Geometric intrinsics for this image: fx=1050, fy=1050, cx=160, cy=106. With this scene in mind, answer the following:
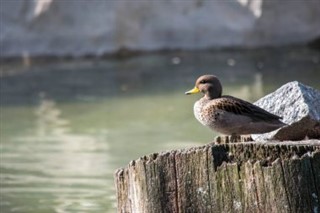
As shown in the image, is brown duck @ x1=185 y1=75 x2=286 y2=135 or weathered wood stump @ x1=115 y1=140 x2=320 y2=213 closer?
weathered wood stump @ x1=115 y1=140 x2=320 y2=213

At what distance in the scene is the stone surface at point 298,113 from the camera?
11.6 feet

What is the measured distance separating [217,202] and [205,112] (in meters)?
0.81

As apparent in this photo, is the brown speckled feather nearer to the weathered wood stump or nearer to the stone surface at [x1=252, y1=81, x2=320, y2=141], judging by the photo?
the stone surface at [x1=252, y1=81, x2=320, y2=141]

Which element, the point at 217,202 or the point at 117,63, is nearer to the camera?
A: the point at 217,202

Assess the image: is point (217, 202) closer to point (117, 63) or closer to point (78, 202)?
point (78, 202)

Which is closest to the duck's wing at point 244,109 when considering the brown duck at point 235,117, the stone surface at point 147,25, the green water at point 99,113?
the brown duck at point 235,117

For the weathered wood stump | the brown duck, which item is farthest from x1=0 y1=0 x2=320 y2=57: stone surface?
the weathered wood stump

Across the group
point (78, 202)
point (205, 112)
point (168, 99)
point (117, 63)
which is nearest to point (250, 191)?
point (205, 112)

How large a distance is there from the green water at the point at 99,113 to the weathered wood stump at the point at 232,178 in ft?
7.99

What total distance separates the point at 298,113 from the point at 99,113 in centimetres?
463

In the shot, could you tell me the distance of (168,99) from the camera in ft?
28.5

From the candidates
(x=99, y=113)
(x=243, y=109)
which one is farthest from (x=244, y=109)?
(x=99, y=113)

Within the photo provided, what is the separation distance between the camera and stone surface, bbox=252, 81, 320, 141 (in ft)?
11.6

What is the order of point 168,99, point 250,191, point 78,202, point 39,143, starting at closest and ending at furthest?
point 250,191
point 78,202
point 39,143
point 168,99
